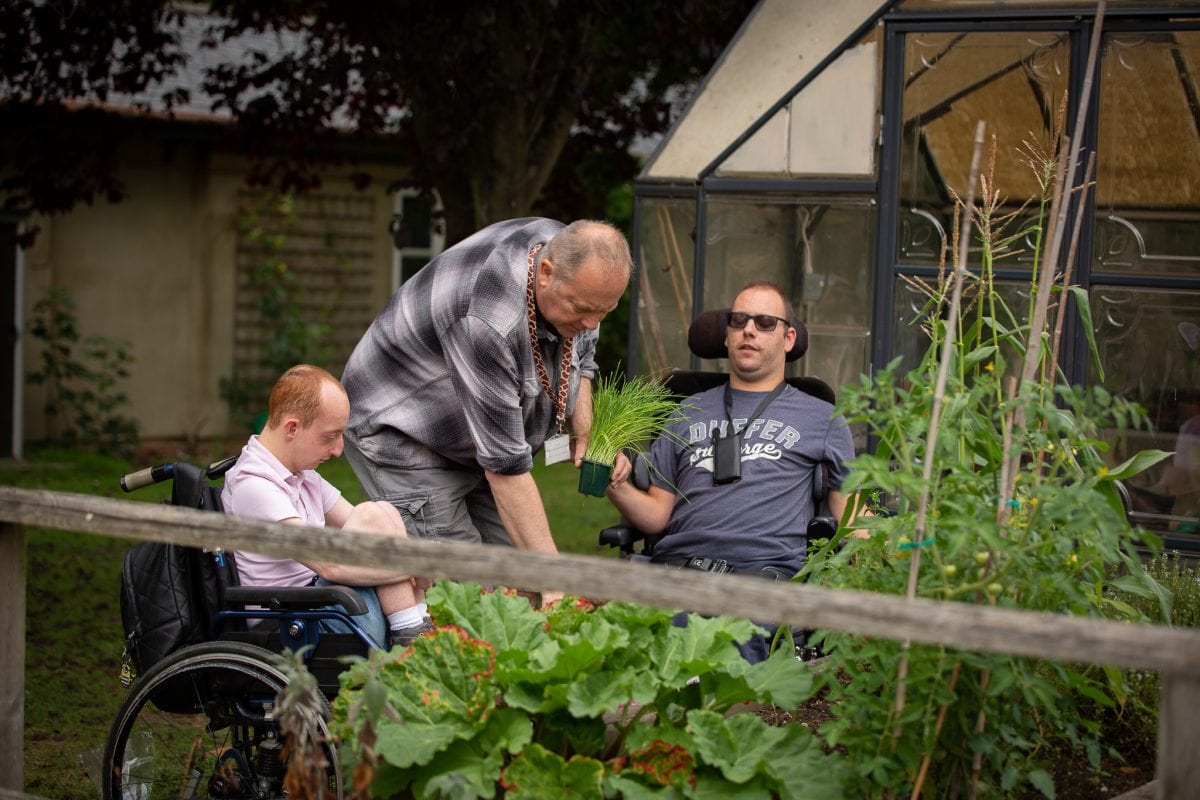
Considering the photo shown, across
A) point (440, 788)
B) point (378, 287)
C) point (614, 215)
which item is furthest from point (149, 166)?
point (440, 788)

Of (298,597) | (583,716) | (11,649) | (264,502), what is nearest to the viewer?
(583,716)

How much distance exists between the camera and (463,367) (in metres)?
3.95

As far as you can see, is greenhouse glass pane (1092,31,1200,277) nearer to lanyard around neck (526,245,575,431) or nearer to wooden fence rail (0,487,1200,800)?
lanyard around neck (526,245,575,431)

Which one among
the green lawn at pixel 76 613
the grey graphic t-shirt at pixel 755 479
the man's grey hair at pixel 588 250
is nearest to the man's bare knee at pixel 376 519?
the man's grey hair at pixel 588 250

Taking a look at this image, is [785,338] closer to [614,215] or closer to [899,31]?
[899,31]

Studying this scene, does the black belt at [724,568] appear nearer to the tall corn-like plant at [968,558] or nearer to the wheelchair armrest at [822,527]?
the wheelchair armrest at [822,527]

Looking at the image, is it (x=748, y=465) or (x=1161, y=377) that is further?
(x=1161, y=377)

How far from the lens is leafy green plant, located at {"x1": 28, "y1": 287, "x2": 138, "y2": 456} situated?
1220 centimetres

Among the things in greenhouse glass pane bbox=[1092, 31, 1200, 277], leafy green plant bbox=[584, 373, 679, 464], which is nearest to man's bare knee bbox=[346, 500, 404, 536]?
leafy green plant bbox=[584, 373, 679, 464]

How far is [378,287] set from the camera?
1434 cm

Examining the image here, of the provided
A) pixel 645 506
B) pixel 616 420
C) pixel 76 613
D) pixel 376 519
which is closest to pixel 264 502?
pixel 376 519

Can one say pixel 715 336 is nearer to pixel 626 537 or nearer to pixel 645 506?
pixel 645 506

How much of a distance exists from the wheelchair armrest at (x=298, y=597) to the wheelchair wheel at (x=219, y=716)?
144 mm

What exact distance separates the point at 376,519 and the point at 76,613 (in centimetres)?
396
